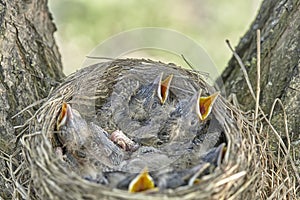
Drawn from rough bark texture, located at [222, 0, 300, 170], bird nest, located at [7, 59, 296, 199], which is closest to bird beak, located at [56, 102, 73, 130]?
bird nest, located at [7, 59, 296, 199]

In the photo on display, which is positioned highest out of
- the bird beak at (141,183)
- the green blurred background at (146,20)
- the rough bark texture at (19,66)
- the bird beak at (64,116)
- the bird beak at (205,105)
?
the green blurred background at (146,20)

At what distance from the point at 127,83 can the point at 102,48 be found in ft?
1.88

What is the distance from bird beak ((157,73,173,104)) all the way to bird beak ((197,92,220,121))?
7.5 inches

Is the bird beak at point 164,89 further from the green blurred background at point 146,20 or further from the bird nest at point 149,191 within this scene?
the green blurred background at point 146,20

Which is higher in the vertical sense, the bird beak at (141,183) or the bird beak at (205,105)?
the bird beak at (205,105)

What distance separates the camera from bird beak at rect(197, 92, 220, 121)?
200 centimetres

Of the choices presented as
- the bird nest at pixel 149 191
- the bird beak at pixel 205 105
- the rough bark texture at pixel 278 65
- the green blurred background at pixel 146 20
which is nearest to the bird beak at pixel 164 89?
the bird nest at pixel 149 191

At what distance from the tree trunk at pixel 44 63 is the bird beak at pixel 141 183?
58 cm

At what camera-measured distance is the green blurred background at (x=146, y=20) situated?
14.3 feet

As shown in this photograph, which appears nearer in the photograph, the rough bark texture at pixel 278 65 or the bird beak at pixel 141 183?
the bird beak at pixel 141 183

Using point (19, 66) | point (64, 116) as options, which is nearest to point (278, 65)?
point (64, 116)

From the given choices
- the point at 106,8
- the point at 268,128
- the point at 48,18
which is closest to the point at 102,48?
the point at 48,18

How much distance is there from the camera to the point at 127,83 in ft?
7.40

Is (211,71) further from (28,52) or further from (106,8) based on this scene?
(106,8)
